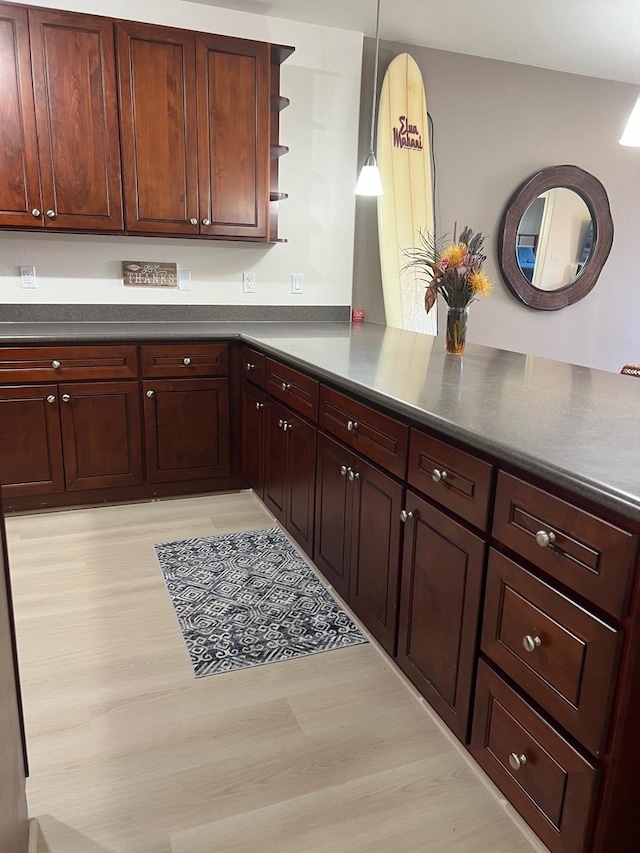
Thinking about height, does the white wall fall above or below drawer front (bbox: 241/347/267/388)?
above

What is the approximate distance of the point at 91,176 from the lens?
3.12 metres

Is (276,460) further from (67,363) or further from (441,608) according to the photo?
(441,608)

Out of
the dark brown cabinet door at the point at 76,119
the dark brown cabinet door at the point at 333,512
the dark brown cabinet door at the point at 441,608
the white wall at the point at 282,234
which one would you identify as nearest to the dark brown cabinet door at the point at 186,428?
the white wall at the point at 282,234

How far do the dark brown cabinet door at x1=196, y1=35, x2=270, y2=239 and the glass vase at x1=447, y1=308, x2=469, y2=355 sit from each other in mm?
1401

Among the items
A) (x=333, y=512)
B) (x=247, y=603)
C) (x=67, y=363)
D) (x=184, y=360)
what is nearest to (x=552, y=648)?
(x=333, y=512)

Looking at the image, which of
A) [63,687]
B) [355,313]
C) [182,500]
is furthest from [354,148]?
[63,687]

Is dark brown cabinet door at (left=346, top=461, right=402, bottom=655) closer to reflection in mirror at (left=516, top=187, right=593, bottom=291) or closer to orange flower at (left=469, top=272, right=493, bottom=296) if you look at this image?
orange flower at (left=469, top=272, right=493, bottom=296)

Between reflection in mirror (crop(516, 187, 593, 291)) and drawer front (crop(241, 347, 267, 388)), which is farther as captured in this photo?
reflection in mirror (crop(516, 187, 593, 291))

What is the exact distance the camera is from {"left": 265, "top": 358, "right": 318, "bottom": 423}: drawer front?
2.43m

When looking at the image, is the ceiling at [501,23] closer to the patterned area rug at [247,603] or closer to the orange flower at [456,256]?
the orange flower at [456,256]

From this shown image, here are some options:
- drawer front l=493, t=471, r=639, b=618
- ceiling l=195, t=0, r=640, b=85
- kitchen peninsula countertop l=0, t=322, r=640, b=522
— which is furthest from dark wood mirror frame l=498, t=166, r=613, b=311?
drawer front l=493, t=471, r=639, b=618

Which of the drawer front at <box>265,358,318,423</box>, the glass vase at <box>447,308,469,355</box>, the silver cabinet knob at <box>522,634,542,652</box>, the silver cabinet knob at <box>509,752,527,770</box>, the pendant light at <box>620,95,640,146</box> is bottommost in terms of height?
the silver cabinet knob at <box>509,752,527,770</box>

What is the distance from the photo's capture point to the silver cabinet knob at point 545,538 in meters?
1.21

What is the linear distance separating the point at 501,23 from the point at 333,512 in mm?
3067
